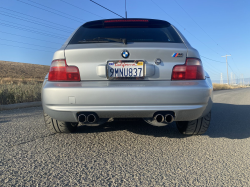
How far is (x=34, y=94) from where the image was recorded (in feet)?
23.6

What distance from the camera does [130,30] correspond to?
117 inches

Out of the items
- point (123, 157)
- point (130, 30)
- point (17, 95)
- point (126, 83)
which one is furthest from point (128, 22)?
point (17, 95)

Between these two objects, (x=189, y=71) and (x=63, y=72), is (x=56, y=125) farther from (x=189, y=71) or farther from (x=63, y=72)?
(x=189, y=71)

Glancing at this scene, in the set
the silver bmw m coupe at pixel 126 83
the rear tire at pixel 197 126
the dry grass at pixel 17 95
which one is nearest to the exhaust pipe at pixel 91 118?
the silver bmw m coupe at pixel 126 83

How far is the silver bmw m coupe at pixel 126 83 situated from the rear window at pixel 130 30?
426 mm

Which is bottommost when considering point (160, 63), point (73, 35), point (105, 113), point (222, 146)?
point (222, 146)

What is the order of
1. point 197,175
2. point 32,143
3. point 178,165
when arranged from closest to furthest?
point 197,175, point 178,165, point 32,143

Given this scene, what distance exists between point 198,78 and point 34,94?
6.16m

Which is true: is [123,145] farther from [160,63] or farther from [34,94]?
[34,94]

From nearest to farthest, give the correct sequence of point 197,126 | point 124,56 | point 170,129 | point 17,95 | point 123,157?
point 123,157 < point 124,56 < point 197,126 < point 170,129 < point 17,95

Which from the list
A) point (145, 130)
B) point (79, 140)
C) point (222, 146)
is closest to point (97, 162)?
point (79, 140)

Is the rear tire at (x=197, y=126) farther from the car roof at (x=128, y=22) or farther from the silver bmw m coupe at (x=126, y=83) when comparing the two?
the car roof at (x=128, y=22)

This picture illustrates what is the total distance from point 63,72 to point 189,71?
1425 mm

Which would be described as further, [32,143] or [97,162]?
[32,143]
